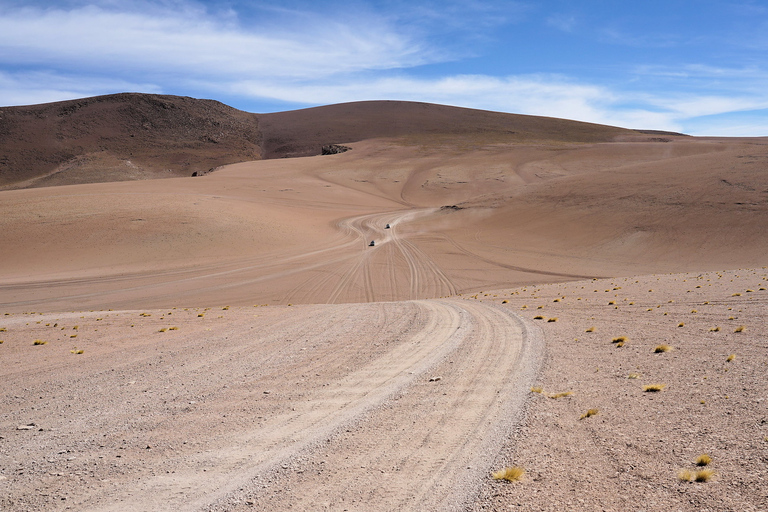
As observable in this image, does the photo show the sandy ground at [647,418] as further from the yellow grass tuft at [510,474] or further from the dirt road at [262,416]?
the dirt road at [262,416]

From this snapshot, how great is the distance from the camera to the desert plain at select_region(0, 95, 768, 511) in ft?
17.0

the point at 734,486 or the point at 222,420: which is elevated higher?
the point at 734,486

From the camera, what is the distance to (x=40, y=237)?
34125mm

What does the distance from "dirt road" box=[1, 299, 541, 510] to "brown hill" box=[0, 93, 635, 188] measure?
292 ft

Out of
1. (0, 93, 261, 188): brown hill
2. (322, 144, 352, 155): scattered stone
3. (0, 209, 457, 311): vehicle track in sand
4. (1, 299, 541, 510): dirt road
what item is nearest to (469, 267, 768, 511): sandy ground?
(1, 299, 541, 510): dirt road

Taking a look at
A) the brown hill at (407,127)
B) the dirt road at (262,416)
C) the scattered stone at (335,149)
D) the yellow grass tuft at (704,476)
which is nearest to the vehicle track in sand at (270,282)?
the dirt road at (262,416)

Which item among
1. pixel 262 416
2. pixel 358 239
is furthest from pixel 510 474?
pixel 358 239

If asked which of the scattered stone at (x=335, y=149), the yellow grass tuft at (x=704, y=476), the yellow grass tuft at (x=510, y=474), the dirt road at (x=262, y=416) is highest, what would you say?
the scattered stone at (x=335, y=149)

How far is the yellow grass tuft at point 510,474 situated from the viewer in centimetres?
509

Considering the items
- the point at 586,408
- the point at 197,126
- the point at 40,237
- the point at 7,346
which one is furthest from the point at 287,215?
the point at 197,126

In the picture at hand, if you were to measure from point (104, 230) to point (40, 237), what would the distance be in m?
3.93

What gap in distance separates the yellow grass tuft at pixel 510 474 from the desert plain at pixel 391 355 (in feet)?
0.32

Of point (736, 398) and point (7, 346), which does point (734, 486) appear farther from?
point (7, 346)

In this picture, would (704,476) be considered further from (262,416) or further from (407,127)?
(407,127)
